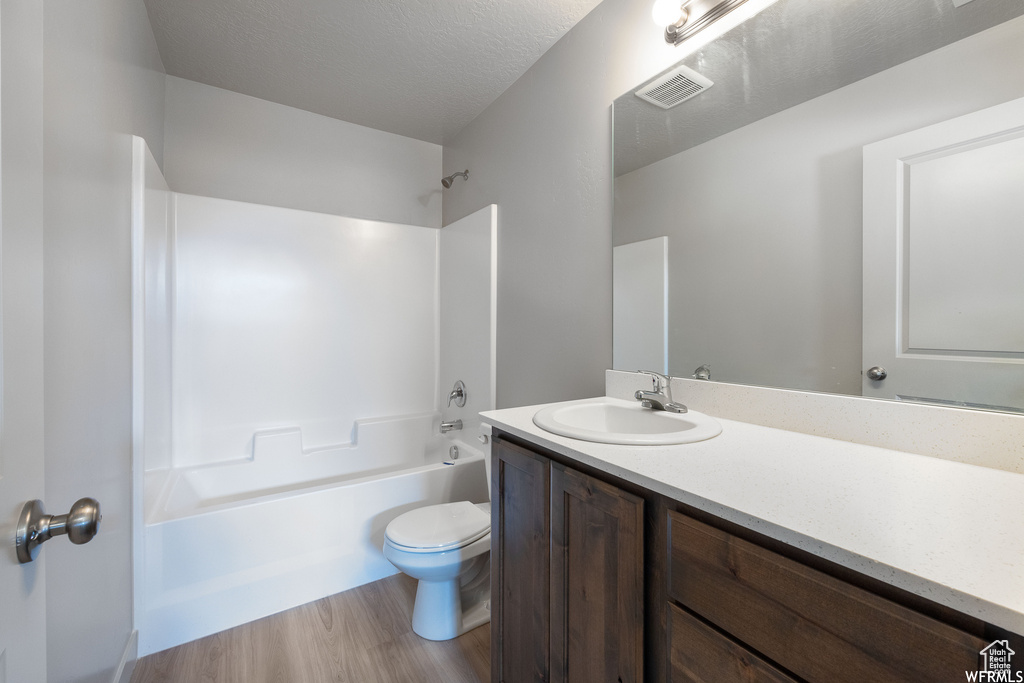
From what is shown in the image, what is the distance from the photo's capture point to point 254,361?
2.38 m

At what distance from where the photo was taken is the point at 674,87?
1389 mm

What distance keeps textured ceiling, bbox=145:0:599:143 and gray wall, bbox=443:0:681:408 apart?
0.14 m

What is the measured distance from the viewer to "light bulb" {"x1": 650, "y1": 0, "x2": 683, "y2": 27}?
1.32m

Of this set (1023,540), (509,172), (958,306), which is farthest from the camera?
(509,172)

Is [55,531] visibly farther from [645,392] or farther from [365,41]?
[365,41]

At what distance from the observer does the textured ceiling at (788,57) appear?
894 millimetres

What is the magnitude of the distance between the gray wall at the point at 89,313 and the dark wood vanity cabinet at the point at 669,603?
3.36ft

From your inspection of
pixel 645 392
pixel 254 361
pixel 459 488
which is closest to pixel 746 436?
pixel 645 392

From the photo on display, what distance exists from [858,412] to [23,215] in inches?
61.5

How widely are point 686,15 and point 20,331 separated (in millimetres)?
1753

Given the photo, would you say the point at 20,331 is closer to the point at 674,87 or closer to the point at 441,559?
the point at 441,559

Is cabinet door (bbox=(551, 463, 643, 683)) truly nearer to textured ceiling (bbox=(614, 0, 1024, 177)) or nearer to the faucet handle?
the faucet handle

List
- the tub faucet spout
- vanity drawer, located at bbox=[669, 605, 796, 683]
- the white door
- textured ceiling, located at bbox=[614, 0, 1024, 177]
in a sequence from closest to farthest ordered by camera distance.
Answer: vanity drawer, located at bbox=[669, 605, 796, 683] < the white door < textured ceiling, located at bbox=[614, 0, 1024, 177] < the tub faucet spout

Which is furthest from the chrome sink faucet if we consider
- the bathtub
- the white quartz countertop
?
the bathtub
